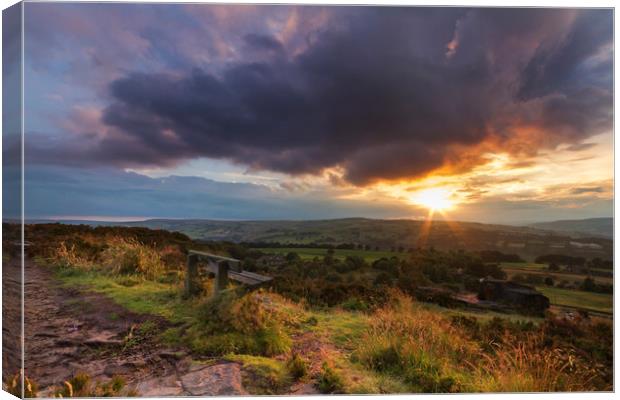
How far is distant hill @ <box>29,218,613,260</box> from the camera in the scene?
6.09 metres

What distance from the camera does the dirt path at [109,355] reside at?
14.3 feet

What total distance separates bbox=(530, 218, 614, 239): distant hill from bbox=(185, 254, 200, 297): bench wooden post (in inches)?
208

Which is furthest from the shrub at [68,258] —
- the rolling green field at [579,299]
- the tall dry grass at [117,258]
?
the rolling green field at [579,299]

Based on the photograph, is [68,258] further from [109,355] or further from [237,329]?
[237,329]

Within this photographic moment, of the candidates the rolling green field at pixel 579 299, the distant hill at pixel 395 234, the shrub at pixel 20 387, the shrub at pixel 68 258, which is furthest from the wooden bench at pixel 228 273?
the rolling green field at pixel 579 299

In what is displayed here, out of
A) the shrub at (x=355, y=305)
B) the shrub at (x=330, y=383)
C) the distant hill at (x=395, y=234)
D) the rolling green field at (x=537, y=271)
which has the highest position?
the distant hill at (x=395, y=234)

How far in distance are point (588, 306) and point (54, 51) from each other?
8.10m

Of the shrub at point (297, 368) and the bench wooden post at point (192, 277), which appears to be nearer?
the shrub at point (297, 368)

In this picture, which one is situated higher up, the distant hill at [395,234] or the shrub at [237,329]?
the distant hill at [395,234]

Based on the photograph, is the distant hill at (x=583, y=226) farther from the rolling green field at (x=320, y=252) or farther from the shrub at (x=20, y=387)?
the shrub at (x=20, y=387)

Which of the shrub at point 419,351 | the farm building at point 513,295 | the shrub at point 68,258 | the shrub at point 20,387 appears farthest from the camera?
the shrub at point 68,258

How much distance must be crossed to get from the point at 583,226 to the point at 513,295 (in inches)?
55.7

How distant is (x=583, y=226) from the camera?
18.5 feet

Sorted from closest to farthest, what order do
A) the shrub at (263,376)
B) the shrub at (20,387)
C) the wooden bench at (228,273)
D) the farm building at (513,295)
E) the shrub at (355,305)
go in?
the shrub at (20,387) < the shrub at (263,376) < the wooden bench at (228,273) < the farm building at (513,295) < the shrub at (355,305)
